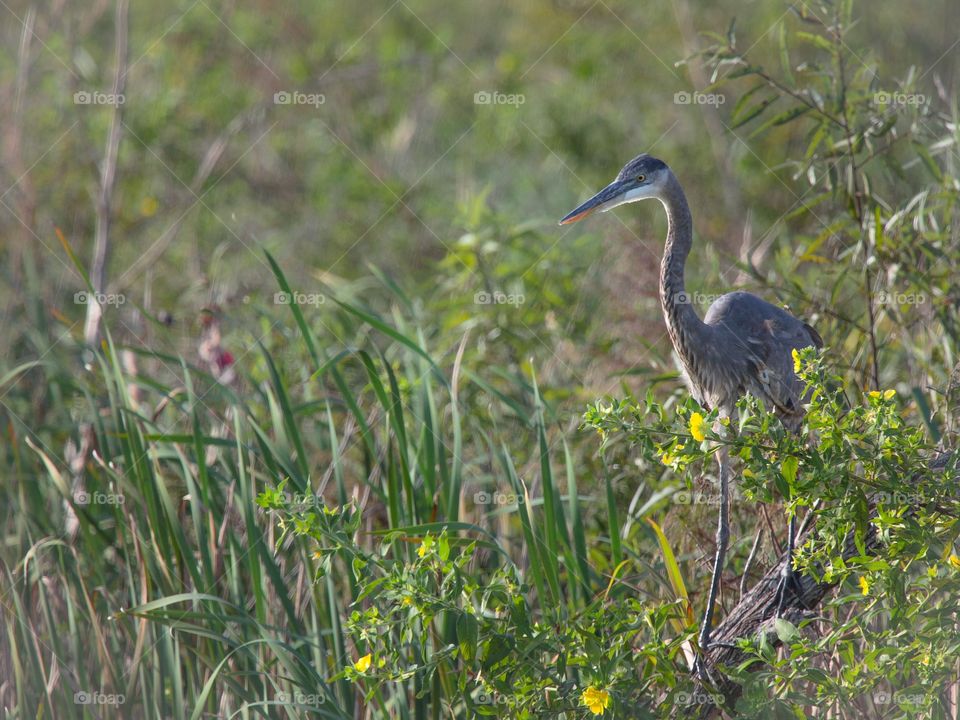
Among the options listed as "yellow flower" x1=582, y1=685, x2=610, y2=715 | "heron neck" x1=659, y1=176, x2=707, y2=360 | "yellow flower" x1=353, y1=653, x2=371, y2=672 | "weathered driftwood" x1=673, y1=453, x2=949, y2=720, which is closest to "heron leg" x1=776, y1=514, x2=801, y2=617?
"weathered driftwood" x1=673, y1=453, x2=949, y2=720

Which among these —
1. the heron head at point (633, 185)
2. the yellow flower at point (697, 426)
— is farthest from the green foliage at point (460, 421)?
the heron head at point (633, 185)

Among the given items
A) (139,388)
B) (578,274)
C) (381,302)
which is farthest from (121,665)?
(381,302)

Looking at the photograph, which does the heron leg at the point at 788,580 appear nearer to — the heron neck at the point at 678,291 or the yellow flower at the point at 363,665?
the heron neck at the point at 678,291

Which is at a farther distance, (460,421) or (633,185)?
(460,421)

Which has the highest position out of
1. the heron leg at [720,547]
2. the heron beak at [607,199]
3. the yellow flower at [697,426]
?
the heron beak at [607,199]

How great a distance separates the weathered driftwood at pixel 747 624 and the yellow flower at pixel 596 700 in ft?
Answer: 1.06

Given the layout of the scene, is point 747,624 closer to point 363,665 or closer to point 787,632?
point 787,632

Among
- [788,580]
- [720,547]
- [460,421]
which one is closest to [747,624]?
[788,580]

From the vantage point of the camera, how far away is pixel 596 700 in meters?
2.62

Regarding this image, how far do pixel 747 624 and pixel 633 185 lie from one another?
4.78 feet

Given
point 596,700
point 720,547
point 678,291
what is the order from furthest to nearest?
point 678,291
point 720,547
point 596,700

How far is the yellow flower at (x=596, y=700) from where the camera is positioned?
261 cm

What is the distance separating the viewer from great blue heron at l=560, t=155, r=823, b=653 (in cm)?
348

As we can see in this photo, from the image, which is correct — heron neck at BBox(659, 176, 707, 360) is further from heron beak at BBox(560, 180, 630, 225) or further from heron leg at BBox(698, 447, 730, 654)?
heron leg at BBox(698, 447, 730, 654)
